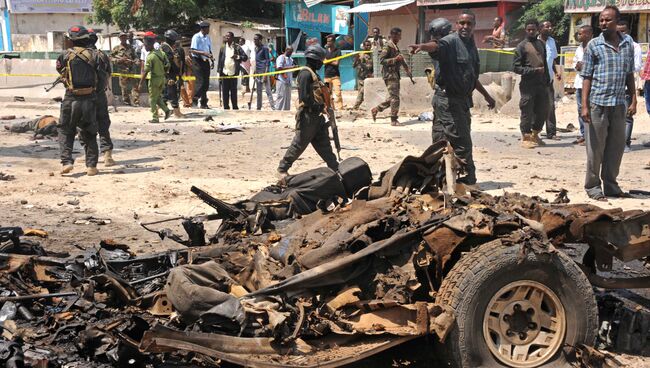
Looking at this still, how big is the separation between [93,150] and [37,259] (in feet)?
21.9

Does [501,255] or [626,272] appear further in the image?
[626,272]

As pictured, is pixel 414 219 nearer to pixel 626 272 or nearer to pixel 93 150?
pixel 626 272

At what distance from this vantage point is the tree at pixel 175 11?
30.9 m

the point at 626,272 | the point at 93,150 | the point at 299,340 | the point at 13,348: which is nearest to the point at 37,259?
the point at 13,348

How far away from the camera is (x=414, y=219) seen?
4.41m

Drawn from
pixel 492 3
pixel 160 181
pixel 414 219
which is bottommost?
pixel 160 181

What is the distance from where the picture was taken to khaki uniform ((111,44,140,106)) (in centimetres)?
2134

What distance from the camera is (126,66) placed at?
21.5 m

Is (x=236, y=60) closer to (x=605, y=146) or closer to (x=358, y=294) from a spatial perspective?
(x=605, y=146)

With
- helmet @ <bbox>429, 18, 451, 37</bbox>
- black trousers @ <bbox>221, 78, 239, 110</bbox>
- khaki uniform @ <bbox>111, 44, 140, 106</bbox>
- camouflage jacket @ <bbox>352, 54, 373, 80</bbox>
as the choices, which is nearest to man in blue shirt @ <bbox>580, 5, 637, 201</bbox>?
helmet @ <bbox>429, 18, 451, 37</bbox>

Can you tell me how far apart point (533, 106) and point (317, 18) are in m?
18.3

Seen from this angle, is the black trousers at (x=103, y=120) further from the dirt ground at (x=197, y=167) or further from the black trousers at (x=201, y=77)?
the black trousers at (x=201, y=77)

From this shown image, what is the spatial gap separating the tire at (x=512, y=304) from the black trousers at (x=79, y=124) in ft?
27.0

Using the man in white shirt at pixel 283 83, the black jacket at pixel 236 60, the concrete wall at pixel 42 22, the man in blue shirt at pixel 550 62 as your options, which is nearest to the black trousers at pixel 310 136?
the man in blue shirt at pixel 550 62
